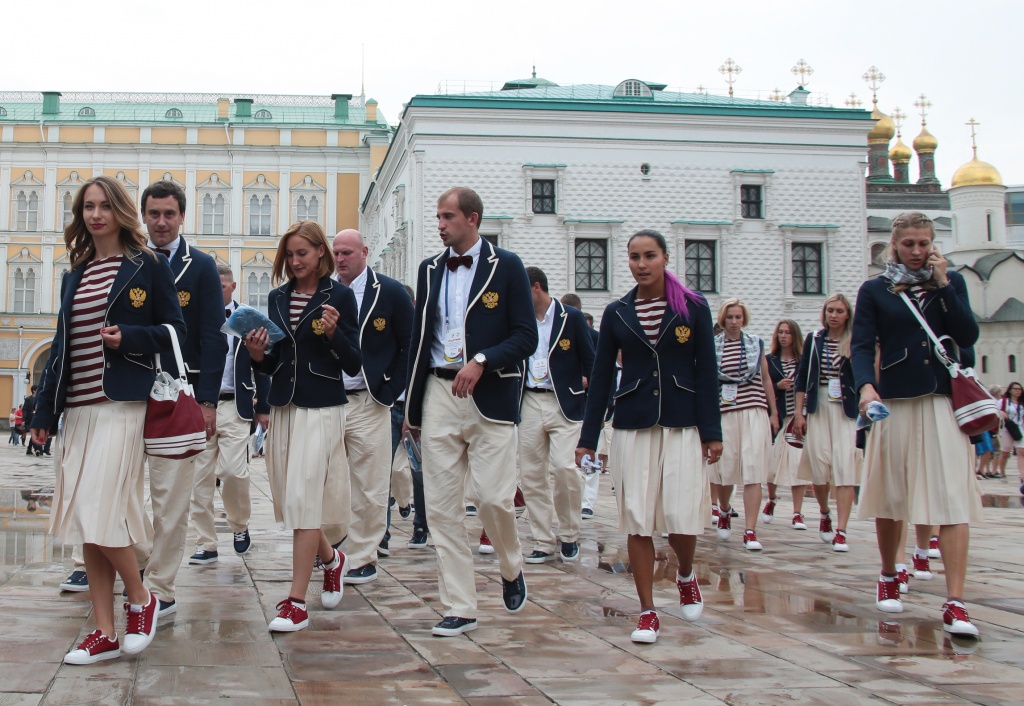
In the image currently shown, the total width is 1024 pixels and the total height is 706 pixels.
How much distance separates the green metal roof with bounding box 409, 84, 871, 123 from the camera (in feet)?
128

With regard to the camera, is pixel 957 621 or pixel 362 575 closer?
pixel 957 621

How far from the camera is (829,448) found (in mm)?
9414

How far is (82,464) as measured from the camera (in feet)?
15.5

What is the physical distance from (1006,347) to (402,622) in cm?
6591

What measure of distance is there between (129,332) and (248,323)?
95cm

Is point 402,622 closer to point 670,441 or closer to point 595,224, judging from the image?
point 670,441

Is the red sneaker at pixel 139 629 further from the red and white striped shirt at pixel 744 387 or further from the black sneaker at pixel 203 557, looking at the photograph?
the red and white striped shirt at pixel 744 387

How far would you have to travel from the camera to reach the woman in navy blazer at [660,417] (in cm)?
544

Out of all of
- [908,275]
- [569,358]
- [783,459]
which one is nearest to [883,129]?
[783,459]

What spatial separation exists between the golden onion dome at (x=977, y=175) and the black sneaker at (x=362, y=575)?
7353cm

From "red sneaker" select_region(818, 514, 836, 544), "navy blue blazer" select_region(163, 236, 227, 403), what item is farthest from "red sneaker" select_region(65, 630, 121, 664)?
"red sneaker" select_region(818, 514, 836, 544)

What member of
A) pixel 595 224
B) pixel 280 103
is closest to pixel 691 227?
pixel 595 224

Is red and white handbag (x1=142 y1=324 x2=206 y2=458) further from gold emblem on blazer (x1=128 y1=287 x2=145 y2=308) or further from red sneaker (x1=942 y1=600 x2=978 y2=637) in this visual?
red sneaker (x1=942 y1=600 x2=978 y2=637)

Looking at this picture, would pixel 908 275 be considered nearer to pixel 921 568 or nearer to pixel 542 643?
pixel 921 568
